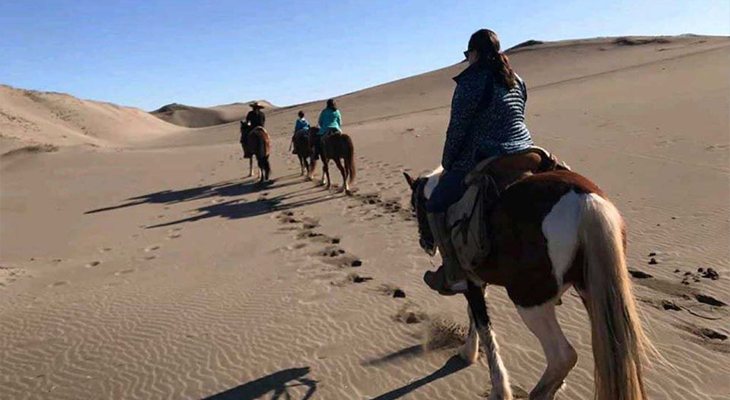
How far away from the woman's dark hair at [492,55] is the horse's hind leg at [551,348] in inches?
60.4

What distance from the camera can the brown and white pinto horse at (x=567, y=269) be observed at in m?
3.08

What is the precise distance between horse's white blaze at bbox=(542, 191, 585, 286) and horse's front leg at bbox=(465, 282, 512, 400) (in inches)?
44.4

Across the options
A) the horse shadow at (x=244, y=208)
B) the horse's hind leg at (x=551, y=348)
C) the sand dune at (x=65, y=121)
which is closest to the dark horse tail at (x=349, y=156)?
the horse shadow at (x=244, y=208)

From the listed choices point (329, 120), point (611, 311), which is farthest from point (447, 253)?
point (329, 120)

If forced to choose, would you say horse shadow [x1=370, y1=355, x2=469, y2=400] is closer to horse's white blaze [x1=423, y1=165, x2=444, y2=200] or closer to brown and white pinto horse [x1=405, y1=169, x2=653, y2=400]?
brown and white pinto horse [x1=405, y1=169, x2=653, y2=400]

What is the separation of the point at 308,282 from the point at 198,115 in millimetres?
97299

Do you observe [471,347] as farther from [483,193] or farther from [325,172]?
[325,172]

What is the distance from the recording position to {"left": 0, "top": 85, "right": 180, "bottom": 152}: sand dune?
4197cm

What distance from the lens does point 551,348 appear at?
3.38m

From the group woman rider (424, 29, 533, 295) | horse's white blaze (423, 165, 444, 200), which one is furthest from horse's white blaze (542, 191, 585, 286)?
horse's white blaze (423, 165, 444, 200)

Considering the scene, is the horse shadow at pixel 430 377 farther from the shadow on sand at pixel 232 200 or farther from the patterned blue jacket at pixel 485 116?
the shadow on sand at pixel 232 200

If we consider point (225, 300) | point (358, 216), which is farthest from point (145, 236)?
point (225, 300)

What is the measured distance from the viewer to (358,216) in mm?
10953

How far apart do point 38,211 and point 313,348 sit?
12577mm
